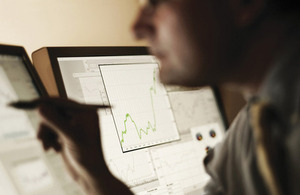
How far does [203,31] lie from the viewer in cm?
55

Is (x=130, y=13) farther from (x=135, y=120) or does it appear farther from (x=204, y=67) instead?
(x=204, y=67)

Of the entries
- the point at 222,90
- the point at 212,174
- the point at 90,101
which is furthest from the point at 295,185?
the point at 222,90

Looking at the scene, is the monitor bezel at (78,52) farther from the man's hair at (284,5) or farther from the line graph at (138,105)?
the man's hair at (284,5)

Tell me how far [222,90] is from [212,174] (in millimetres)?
611

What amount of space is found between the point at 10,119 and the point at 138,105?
0.40 metres

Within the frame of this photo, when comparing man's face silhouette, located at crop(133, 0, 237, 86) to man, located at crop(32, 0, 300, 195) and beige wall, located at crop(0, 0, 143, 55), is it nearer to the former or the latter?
man, located at crop(32, 0, 300, 195)

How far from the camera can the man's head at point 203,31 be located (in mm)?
550

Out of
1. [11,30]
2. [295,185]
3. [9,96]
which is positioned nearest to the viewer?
[295,185]

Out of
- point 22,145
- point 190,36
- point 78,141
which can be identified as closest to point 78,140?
point 78,141

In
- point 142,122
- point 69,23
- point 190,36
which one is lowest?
point 142,122

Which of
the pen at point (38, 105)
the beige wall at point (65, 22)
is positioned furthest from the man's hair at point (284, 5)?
the beige wall at point (65, 22)

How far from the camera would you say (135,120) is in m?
0.90

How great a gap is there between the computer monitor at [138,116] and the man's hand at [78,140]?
0.15m

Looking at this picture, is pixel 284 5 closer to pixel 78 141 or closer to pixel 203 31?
pixel 203 31
